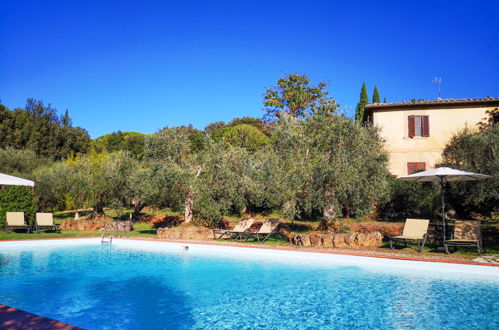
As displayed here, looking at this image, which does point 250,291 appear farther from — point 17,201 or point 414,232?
point 17,201

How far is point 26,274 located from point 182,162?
29.6 feet

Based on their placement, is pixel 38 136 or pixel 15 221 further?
pixel 38 136

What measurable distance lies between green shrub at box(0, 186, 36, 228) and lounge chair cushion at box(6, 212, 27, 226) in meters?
0.67

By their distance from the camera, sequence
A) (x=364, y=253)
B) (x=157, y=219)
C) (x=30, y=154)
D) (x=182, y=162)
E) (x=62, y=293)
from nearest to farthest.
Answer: (x=62, y=293), (x=364, y=253), (x=182, y=162), (x=157, y=219), (x=30, y=154)

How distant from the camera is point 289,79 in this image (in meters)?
36.3

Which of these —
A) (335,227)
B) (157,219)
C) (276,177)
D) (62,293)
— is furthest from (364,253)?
(157,219)

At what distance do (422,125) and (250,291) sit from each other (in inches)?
749

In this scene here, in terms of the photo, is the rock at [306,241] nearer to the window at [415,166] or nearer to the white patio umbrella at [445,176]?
the white patio umbrella at [445,176]

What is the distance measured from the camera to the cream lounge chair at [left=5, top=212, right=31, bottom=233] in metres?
17.5

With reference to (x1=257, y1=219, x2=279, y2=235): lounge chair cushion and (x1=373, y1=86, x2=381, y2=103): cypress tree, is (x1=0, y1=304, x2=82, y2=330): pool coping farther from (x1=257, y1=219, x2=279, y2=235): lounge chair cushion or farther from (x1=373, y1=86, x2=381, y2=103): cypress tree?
(x1=373, y1=86, x2=381, y2=103): cypress tree

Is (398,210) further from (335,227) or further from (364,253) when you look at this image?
(364,253)

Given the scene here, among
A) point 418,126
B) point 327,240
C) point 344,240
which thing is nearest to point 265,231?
point 327,240

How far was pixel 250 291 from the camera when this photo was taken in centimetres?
833

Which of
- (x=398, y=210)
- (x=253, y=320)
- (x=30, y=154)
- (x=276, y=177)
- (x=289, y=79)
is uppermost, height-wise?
(x=289, y=79)
